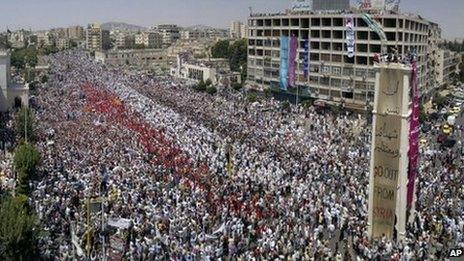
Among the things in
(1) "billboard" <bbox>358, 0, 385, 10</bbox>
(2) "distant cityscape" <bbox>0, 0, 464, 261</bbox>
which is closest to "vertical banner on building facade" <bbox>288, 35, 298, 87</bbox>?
(2) "distant cityscape" <bbox>0, 0, 464, 261</bbox>

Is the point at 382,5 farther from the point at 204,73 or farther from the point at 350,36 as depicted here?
the point at 204,73

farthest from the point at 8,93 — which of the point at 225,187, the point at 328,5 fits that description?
the point at 328,5

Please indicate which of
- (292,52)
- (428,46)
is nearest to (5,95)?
(292,52)

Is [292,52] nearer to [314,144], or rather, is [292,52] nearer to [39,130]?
[314,144]

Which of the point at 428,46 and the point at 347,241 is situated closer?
the point at 347,241

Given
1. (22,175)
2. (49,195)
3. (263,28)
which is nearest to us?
(49,195)

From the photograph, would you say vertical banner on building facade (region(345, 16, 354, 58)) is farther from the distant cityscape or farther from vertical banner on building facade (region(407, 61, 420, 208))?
vertical banner on building facade (region(407, 61, 420, 208))
